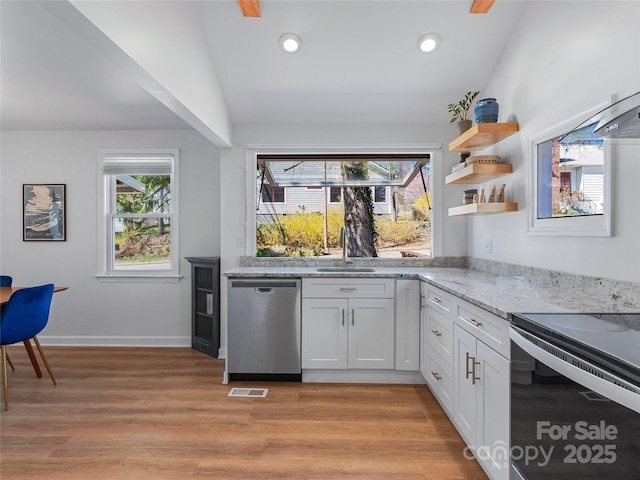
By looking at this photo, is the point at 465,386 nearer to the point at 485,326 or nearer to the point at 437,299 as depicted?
the point at 485,326

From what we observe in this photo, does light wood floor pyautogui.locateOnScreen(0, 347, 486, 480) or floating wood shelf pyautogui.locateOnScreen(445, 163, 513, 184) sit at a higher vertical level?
floating wood shelf pyautogui.locateOnScreen(445, 163, 513, 184)

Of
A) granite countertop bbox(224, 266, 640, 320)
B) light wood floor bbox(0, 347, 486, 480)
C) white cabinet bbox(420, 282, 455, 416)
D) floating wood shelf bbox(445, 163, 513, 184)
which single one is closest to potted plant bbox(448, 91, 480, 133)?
floating wood shelf bbox(445, 163, 513, 184)

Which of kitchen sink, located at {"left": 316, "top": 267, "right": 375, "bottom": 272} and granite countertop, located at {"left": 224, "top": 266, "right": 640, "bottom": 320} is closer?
granite countertop, located at {"left": 224, "top": 266, "right": 640, "bottom": 320}

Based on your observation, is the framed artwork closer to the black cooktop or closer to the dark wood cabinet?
the dark wood cabinet

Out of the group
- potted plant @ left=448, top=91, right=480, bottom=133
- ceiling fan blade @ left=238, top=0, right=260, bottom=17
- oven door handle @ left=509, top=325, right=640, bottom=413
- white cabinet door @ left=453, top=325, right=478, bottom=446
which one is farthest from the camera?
potted plant @ left=448, top=91, right=480, bottom=133

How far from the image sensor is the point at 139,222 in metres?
4.11

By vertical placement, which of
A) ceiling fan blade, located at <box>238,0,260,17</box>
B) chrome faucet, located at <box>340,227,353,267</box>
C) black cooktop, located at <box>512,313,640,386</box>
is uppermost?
ceiling fan blade, located at <box>238,0,260,17</box>

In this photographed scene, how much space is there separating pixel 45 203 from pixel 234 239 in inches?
90.5

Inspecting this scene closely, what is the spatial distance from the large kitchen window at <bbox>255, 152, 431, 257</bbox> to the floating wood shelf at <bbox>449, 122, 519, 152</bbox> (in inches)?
28.5

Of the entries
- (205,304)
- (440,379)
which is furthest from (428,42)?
(205,304)

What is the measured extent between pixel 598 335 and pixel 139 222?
4208 millimetres

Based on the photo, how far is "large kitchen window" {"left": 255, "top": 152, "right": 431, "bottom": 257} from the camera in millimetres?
3693

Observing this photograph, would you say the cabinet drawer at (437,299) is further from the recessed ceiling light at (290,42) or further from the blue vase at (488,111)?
the recessed ceiling light at (290,42)

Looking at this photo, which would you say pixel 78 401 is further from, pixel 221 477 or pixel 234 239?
pixel 234 239
